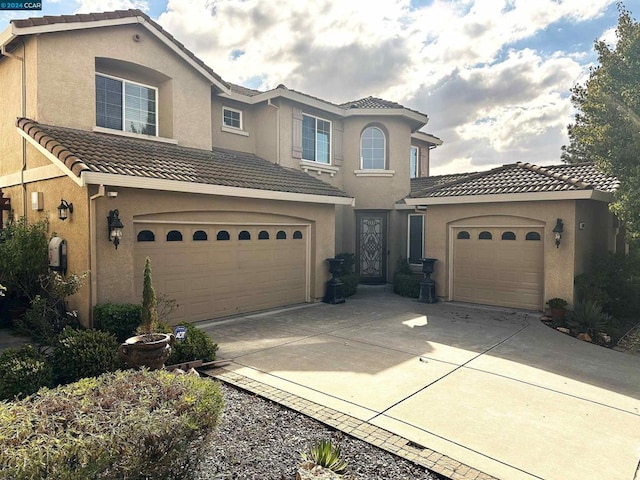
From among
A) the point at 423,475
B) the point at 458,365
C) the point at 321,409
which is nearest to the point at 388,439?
the point at 423,475

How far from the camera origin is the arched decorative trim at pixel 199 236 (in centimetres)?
999

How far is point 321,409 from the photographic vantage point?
17.2 ft

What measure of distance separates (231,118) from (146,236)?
7.36 meters

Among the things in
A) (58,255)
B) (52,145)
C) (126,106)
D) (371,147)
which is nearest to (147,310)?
(58,255)

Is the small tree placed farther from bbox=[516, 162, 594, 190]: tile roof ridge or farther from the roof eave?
bbox=[516, 162, 594, 190]: tile roof ridge

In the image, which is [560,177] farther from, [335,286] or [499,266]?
[335,286]

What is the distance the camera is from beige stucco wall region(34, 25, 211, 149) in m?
9.72

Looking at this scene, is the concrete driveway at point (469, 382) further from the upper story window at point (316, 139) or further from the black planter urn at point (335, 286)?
the upper story window at point (316, 139)

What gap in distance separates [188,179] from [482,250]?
9129 mm

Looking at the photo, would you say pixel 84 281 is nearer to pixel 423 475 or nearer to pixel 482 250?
pixel 423 475

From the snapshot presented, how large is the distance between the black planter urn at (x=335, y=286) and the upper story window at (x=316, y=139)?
16.3 ft

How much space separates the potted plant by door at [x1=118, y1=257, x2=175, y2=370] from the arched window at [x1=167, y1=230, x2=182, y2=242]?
367 cm

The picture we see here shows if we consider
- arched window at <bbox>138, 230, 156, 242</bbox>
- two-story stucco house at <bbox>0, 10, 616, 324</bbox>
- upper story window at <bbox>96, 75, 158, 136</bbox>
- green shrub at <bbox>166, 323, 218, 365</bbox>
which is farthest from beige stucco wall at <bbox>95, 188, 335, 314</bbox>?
upper story window at <bbox>96, 75, 158, 136</bbox>

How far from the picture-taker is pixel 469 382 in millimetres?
6340
